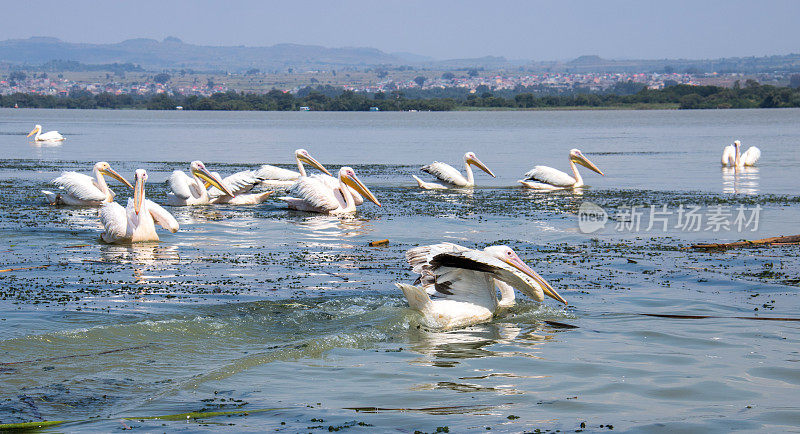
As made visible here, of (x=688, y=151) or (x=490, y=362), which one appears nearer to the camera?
(x=490, y=362)

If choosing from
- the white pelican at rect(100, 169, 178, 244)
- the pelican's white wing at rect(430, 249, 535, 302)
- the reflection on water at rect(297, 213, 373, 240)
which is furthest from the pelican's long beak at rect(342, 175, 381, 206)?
the pelican's white wing at rect(430, 249, 535, 302)

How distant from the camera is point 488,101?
377ft

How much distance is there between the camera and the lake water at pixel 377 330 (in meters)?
5.39

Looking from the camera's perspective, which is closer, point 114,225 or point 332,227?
point 114,225

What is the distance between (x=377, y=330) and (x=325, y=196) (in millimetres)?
7996

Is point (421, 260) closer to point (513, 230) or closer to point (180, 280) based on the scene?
point (180, 280)

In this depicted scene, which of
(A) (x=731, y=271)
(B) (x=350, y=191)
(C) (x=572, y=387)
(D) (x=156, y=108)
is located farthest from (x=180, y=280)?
(D) (x=156, y=108)

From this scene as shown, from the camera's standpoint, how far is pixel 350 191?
15.7 m

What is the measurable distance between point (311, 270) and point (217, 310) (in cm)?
216

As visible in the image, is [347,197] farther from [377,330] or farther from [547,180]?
[377,330]

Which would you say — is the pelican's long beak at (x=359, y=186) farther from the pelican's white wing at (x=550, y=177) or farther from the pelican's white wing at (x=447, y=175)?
the pelican's white wing at (x=550, y=177)

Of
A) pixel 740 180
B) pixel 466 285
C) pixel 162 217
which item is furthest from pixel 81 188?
pixel 740 180

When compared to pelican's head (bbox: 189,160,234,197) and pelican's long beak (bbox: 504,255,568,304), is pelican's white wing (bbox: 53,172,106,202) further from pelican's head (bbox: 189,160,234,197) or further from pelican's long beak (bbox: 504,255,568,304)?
pelican's long beak (bbox: 504,255,568,304)

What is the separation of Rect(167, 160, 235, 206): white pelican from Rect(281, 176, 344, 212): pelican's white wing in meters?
1.43
